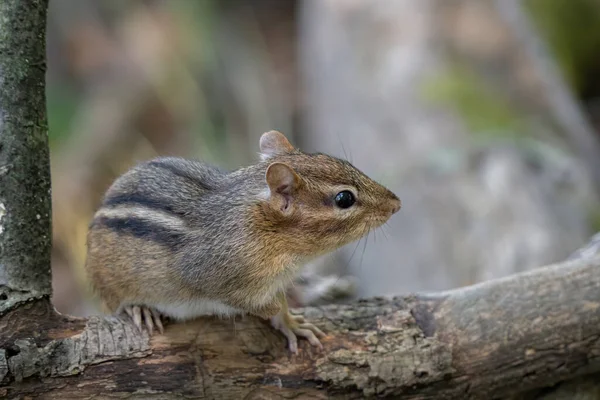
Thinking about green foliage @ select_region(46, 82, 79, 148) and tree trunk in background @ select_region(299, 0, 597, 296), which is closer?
tree trunk in background @ select_region(299, 0, 597, 296)

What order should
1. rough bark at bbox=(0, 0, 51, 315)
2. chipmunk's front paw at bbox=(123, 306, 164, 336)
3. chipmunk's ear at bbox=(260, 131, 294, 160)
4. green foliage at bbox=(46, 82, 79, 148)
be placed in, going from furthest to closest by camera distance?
green foliage at bbox=(46, 82, 79, 148), chipmunk's ear at bbox=(260, 131, 294, 160), chipmunk's front paw at bbox=(123, 306, 164, 336), rough bark at bbox=(0, 0, 51, 315)

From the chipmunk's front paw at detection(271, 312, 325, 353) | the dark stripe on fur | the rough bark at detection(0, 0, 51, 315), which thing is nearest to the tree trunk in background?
the chipmunk's front paw at detection(271, 312, 325, 353)

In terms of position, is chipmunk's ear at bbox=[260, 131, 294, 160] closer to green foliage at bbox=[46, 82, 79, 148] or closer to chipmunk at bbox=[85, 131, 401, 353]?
chipmunk at bbox=[85, 131, 401, 353]

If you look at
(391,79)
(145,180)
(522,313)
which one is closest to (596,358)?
(522,313)

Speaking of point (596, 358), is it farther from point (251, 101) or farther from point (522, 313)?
point (251, 101)

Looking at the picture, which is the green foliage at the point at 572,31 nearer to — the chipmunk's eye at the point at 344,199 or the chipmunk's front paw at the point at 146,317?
the chipmunk's eye at the point at 344,199

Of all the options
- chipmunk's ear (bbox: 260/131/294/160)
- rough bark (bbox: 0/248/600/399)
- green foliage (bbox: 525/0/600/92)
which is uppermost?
green foliage (bbox: 525/0/600/92)
